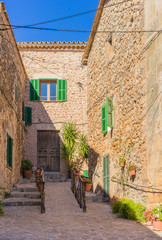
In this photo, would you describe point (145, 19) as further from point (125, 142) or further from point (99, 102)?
point (99, 102)

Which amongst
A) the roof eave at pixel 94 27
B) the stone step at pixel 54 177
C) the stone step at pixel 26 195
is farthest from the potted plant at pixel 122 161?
the stone step at pixel 54 177

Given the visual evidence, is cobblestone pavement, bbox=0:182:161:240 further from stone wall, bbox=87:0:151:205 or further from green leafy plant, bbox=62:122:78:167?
green leafy plant, bbox=62:122:78:167

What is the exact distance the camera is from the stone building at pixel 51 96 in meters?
15.8

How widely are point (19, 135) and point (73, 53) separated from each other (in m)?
5.07

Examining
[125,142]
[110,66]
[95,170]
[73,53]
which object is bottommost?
[95,170]

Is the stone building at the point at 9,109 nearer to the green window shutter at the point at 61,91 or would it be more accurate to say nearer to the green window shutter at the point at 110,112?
the green window shutter at the point at 61,91

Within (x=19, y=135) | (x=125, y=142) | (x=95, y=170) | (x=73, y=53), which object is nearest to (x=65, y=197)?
(x=95, y=170)

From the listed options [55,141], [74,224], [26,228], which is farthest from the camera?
[55,141]

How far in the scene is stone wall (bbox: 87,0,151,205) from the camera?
817 centimetres

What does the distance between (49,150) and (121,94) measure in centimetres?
705

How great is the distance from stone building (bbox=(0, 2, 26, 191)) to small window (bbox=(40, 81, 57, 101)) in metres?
2.02

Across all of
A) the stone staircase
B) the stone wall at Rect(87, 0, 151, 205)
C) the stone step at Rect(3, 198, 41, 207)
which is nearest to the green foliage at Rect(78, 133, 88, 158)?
the stone wall at Rect(87, 0, 151, 205)

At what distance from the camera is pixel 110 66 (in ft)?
35.8

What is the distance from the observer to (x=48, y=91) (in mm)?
16312
